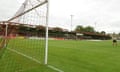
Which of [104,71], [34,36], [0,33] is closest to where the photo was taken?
[104,71]

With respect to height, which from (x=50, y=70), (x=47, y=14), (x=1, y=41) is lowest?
(x=50, y=70)

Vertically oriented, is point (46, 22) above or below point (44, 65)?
above

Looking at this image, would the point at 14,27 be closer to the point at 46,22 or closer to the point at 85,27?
the point at 46,22

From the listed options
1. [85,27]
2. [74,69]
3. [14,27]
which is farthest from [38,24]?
[85,27]

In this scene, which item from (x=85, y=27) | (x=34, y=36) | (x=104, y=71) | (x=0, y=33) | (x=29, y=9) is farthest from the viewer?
(x=85, y=27)

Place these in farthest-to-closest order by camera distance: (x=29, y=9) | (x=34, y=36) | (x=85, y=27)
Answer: (x=85, y=27), (x=34, y=36), (x=29, y=9)

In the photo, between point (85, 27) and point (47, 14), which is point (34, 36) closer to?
point (47, 14)

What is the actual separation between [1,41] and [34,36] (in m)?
2.43

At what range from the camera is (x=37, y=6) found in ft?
23.7

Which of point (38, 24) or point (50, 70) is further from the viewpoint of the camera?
point (38, 24)

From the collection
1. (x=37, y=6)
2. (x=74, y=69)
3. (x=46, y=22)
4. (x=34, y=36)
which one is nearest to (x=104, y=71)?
(x=74, y=69)

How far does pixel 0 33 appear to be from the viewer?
6844 millimetres

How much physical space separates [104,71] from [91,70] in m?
0.39

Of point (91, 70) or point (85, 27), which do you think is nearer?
point (91, 70)
